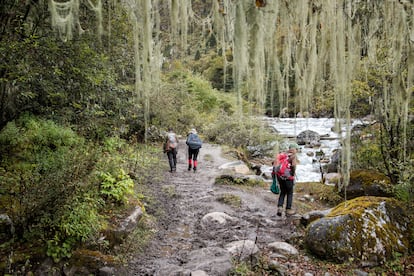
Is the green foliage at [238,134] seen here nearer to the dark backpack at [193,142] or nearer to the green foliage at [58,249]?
the dark backpack at [193,142]

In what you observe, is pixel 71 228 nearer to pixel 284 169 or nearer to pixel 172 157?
pixel 284 169

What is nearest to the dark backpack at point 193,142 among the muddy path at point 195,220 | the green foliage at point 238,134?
the muddy path at point 195,220

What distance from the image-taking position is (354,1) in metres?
3.07

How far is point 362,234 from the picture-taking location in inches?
158

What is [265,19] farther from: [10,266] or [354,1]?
[10,266]

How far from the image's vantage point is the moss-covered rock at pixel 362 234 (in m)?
3.93

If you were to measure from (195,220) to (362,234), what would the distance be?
2.71 meters

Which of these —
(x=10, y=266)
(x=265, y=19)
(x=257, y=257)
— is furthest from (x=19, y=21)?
(x=257, y=257)

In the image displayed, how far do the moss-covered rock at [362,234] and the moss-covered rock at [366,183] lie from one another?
1898mm

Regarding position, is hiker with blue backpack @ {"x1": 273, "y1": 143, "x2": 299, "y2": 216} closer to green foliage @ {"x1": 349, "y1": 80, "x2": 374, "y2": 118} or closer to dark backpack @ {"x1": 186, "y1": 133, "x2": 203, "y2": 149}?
green foliage @ {"x1": 349, "y1": 80, "x2": 374, "y2": 118}

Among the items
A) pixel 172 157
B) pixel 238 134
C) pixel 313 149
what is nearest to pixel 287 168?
pixel 172 157

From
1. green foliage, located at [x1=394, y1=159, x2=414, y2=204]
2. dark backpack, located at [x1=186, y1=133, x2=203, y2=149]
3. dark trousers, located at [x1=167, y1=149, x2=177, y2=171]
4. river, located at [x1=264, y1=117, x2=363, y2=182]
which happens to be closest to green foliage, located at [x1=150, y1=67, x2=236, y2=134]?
dark trousers, located at [x1=167, y1=149, x2=177, y2=171]

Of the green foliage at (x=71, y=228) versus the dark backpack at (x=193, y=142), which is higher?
the dark backpack at (x=193, y=142)

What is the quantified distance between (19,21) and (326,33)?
13.5ft
